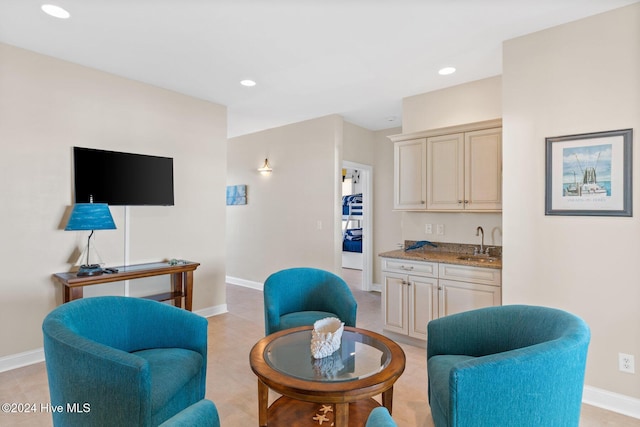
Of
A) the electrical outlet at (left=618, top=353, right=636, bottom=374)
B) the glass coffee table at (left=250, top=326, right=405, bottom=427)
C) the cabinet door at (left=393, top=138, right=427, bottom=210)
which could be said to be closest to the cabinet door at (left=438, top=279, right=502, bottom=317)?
the electrical outlet at (left=618, top=353, right=636, bottom=374)

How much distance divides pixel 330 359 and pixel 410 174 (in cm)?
254

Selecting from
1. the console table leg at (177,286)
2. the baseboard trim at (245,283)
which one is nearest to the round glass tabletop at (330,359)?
the console table leg at (177,286)

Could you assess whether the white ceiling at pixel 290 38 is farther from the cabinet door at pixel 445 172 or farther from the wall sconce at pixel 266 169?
the wall sconce at pixel 266 169

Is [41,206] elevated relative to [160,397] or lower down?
elevated

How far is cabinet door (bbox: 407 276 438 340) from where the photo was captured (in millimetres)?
3227

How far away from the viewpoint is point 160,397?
1572 mm

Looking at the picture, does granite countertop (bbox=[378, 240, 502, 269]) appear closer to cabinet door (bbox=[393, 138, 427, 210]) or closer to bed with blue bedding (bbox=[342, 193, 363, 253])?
cabinet door (bbox=[393, 138, 427, 210])

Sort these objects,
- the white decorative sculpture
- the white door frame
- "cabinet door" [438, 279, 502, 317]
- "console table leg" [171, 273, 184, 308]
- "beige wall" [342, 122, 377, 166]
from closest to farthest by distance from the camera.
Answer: the white decorative sculpture
"cabinet door" [438, 279, 502, 317]
"console table leg" [171, 273, 184, 308]
"beige wall" [342, 122, 377, 166]
the white door frame

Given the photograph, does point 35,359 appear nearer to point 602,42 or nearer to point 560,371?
point 560,371

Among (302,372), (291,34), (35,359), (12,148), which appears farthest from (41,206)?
(302,372)

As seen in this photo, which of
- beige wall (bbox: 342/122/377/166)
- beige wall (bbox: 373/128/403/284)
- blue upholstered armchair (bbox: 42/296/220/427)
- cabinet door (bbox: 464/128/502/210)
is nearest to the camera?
blue upholstered armchair (bbox: 42/296/220/427)

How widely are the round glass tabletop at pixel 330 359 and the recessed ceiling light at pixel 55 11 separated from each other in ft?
8.97

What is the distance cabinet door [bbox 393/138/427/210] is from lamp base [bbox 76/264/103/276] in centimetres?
314

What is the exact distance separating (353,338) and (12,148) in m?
3.26
